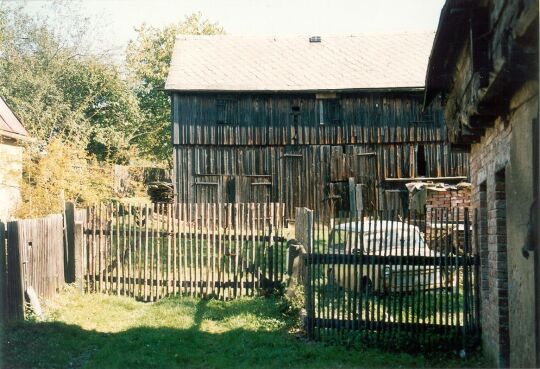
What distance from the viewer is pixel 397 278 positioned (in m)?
8.07

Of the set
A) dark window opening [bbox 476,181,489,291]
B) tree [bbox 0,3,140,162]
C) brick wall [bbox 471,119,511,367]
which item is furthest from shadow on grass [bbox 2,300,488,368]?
tree [bbox 0,3,140,162]

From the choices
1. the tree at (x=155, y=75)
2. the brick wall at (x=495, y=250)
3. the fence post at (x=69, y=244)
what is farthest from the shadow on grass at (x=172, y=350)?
the tree at (x=155, y=75)

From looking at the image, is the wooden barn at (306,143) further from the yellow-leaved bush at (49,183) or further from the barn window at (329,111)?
the yellow-leaved bush at (49,183)

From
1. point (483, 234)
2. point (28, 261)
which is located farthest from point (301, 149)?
point (483, 234)

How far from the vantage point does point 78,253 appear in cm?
1038

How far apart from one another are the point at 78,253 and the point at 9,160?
16.7 feet

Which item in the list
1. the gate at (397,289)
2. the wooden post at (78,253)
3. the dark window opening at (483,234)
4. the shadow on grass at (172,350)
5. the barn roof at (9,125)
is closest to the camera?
the shadow on grass at (172,350)

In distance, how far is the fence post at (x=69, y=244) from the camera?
10344 mm

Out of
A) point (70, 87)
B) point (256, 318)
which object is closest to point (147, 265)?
point (256, 318)

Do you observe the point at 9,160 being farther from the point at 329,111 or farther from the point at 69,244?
the point at 329,111

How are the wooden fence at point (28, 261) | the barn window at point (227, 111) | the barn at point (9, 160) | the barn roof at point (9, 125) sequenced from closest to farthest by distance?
1. the wooden fence at point (28, 261)
2. the barn at point (9, 160)
3. the barn roof at point (9, 125)
4. the barn window at point (227, 111)

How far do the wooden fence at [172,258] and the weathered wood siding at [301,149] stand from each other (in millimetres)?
12020

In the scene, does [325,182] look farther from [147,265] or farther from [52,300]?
[52,300]

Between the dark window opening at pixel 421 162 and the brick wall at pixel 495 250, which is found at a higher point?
the dark window opening at pixel 421 162
